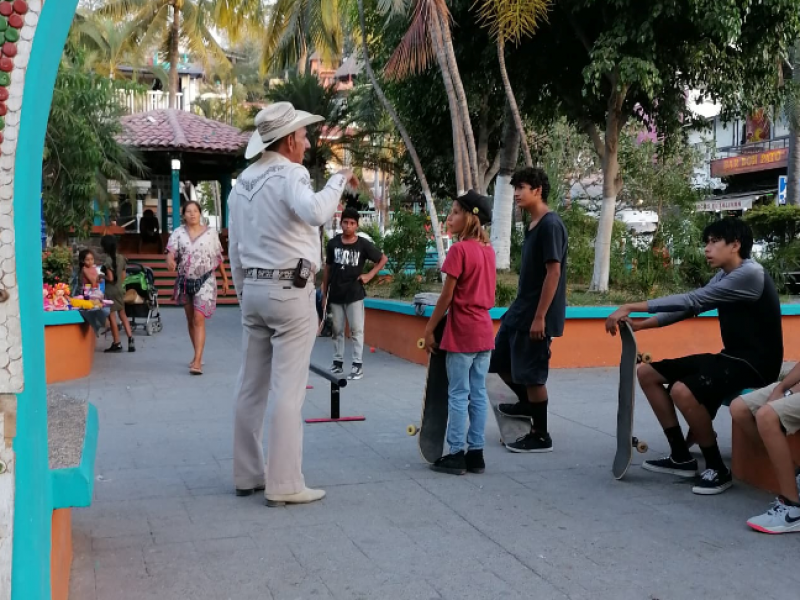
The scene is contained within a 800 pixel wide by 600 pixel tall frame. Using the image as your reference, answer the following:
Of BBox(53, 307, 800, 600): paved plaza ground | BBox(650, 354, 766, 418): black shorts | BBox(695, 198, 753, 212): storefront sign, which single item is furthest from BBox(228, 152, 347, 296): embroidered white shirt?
BBox(695, 198, 753, 212): storefront sign

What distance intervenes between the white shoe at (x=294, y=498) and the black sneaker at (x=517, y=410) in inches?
74.3

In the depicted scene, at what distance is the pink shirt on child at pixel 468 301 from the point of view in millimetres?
5816

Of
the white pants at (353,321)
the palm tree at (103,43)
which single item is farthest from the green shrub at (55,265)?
the palm tree at (103,43)

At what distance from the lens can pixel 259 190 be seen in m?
5.11

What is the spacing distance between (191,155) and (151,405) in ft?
59.8

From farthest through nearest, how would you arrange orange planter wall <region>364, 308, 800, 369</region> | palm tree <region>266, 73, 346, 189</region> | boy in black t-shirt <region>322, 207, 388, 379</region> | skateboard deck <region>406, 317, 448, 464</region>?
palm tree <region>266, 73, 346, 189</region>, orange planter wall <region>364, 308, 800, 369</region>, boy in black t-shirt <region>322, 207, 388, 379</region>, skateboard deck <region>406, 317, 448, 464</region>

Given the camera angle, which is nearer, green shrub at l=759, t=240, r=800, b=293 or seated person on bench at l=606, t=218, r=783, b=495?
seated person on bench at l=606, t=218, r=783, b=495

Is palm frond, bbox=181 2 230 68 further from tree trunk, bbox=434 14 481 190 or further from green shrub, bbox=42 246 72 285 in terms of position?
tree trunk, bbox=434 14 481 190

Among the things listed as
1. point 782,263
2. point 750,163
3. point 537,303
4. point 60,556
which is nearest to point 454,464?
point 537,303

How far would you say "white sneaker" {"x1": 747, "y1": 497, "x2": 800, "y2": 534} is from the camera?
15.2 ft

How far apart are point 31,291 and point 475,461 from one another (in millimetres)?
3504

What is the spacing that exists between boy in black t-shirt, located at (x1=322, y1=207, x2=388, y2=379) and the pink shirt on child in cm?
388

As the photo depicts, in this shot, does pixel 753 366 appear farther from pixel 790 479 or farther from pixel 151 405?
pixel 151 405

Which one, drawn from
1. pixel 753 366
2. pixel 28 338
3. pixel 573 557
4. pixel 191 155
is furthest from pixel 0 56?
pixel 191 155
